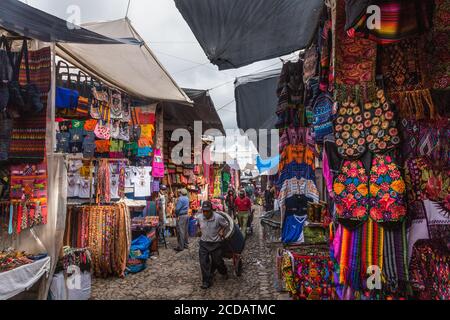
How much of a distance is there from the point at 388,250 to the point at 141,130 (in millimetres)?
7102

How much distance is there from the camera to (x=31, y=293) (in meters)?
4.16

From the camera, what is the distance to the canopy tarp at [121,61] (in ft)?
16.8

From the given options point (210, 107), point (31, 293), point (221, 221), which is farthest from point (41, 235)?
point (210, 107)

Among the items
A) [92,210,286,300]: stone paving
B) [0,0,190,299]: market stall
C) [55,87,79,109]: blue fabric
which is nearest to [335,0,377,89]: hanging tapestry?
[0,0,190,299]: market stall

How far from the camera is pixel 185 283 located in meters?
6.02

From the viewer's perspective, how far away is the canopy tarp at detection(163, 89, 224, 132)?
8.98m

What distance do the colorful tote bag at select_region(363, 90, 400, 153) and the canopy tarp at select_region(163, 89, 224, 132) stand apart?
627 cm

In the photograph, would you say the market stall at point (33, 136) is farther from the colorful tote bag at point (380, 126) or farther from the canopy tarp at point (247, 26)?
the colorful tote bag at point (380, 126)

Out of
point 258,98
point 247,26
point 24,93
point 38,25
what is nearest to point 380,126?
point 247,26

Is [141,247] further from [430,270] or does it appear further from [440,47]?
[440,47]

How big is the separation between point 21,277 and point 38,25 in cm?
266

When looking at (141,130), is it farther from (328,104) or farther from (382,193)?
(382,193)

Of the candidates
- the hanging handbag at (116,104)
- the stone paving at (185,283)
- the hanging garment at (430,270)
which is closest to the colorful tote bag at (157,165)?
the stone paving at (185,283)
